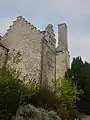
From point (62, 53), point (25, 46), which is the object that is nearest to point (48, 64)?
point (25, 46)

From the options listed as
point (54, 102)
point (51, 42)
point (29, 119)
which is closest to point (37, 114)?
point (29, 119)

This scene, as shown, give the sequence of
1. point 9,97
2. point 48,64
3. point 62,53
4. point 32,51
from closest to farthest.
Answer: point 9,97
point 32,51
point 48,64
point 62,53

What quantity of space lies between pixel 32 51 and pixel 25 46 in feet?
3.20

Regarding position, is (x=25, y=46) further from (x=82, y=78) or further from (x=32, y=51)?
(x=82, y=78)

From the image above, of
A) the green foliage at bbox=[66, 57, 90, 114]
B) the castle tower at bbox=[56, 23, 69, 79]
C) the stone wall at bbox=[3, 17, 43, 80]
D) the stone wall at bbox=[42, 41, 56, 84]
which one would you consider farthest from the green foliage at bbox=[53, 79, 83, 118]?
the castle tower at bbox=[56, 23, 69, 79]

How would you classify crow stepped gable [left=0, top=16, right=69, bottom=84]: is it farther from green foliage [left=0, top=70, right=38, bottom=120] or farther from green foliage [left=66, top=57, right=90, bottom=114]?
green foliage [left=0, top=70, right=38, bottom=120]

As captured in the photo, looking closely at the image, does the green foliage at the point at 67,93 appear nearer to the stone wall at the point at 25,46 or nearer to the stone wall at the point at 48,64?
the stone wall at the point at 48,64

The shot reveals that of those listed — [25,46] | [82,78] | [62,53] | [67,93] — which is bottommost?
[67,93]

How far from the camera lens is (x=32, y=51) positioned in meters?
22.4

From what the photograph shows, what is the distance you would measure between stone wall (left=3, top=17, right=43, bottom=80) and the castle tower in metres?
4.68

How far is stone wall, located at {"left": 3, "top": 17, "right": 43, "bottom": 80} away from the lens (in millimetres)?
21594

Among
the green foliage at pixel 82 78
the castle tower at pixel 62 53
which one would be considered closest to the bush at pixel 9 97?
the green foliage at pixel 82 78

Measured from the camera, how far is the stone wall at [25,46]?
21.6 meters

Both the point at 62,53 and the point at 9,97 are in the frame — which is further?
the point at 62,53
